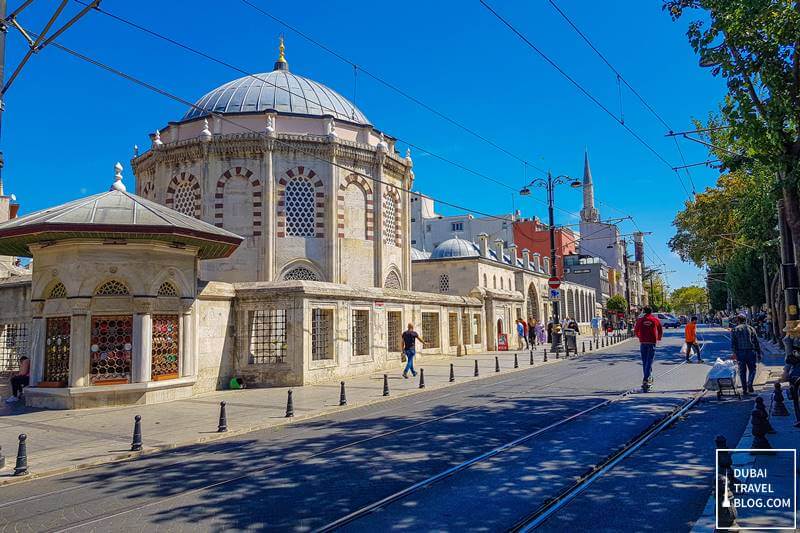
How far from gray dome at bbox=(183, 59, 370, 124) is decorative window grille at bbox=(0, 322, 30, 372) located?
12543mm

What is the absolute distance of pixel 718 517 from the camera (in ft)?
14.3

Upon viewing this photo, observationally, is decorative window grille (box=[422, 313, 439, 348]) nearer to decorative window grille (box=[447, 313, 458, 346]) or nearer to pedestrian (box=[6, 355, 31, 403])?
decorative window grille (box=[447, 313, 458, 346])

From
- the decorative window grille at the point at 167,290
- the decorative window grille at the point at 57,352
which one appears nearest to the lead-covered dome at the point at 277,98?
the decorative window grille at the point at 167,290

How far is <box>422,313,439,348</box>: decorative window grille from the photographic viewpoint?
2498 cm

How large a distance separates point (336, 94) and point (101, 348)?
818 inches

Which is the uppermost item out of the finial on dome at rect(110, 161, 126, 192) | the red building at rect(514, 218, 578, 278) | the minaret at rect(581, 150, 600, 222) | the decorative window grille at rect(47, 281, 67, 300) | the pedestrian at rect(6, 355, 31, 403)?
the minaret at rect(581, 150, 600, 222)

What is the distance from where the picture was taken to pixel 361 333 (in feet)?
64.0

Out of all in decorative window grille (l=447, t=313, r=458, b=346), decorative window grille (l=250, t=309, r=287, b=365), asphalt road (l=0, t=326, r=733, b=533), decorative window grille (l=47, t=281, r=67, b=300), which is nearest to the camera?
asphalt road (l=0, t=326, r=733, b=533)

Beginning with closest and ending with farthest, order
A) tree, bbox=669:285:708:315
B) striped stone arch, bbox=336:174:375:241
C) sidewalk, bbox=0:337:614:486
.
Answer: sidewalk, bbox=0:337:614:486
striped stone arch, bbox=336:174:375:241
tree, bbox=669:285:708:315

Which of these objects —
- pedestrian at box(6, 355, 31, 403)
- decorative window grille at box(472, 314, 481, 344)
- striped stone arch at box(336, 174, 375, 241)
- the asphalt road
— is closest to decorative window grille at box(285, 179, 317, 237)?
striped stone arch at box(336, 174, 375, 241)

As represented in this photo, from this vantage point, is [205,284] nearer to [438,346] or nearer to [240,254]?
[240,254]

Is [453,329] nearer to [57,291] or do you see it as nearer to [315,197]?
[315,197]

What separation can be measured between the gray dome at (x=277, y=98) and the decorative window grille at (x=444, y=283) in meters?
12.0

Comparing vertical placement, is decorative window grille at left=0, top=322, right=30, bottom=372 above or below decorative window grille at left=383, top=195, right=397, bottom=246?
below
